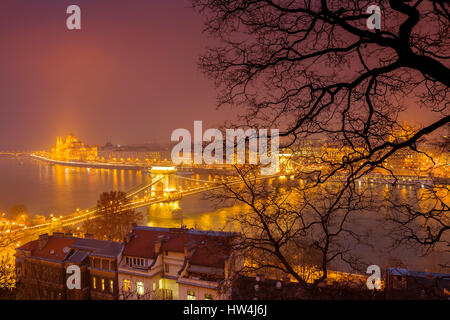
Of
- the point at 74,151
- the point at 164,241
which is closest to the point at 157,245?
the point at 164,241

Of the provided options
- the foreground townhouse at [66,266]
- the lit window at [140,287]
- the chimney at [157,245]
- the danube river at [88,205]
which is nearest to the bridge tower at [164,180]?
the danube river at [88,205]

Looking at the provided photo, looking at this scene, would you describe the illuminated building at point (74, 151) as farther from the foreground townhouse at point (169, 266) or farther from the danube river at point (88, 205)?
the foreground townhouse at point (169, 266)

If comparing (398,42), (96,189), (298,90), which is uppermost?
(398,42)

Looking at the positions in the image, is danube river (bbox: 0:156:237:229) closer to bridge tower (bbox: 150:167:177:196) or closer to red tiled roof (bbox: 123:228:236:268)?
bridge tower (bbox: 150:167:177:196)

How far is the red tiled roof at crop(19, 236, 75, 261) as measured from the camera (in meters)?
7.41

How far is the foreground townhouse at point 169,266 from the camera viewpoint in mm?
5848

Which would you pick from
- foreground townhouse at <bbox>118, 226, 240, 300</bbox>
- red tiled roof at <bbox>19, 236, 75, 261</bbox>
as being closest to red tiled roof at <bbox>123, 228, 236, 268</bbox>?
foreground townhouse at <bbox>118, 226, 240, 300</bbox>

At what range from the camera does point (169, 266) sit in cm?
662

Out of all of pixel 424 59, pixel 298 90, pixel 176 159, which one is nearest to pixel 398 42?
pixel 424 59

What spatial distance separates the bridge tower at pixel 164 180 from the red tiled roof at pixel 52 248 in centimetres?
1509

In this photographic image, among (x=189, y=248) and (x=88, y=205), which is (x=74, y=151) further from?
(x=189, y=248)

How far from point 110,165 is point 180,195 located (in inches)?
1691

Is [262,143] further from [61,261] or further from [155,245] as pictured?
[61,261]
